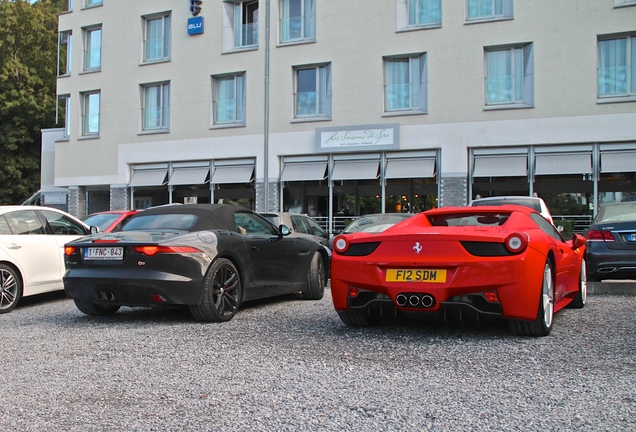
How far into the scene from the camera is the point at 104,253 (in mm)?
7043

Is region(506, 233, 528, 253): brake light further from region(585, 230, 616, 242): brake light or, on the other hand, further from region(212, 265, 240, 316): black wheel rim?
region(585, 230, 616, 242): brake light

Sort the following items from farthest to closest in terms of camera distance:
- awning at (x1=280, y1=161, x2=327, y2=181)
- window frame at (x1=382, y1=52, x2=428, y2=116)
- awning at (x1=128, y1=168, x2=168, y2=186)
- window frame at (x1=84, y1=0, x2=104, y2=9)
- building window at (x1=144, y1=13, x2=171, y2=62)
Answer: window frame at (x1=84, y1=0, x2=104, y2=9) < building window at (x1=144, y1=13, x2=171, y2=62) < awning at (x1=128, y1=168, x2=168, y2=186) < awning at (x1=280, y1=161, x2=327, y2=181) < window frame at (x1=382, y1=52, x2=428, y2=116)

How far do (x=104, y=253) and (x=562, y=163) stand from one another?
1658cm

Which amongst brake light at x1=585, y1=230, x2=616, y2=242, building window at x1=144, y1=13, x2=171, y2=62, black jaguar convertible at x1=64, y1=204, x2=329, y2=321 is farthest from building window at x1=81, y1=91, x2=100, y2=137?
brake light at x1=585, y1=230, x2=616, y2=242

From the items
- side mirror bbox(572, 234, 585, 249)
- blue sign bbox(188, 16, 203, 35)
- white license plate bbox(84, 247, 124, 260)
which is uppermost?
blue sign bbox(188, 16, 203, 35)

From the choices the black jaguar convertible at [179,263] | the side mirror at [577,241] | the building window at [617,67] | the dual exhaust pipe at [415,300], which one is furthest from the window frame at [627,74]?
the dual exhaust pipe at [415,300]

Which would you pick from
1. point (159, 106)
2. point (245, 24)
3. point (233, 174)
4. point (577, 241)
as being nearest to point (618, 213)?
Answer: point (577, 241)

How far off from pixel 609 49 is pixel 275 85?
11346mm

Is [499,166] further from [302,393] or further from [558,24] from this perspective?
[302,393]

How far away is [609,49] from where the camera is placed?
2003 cm

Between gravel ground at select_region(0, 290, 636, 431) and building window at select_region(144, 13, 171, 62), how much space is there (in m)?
21.5

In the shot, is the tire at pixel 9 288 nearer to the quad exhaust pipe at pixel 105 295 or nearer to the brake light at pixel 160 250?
the quad exhaust pipe at pixel 105 295

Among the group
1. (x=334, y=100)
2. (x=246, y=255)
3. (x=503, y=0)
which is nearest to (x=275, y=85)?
(x=334, y=100)

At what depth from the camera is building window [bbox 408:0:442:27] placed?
2195 cm
